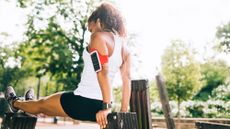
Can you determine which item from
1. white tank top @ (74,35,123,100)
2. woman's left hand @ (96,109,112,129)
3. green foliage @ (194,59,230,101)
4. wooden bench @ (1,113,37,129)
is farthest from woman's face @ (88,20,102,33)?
green foliage @ (194,59,230,101)

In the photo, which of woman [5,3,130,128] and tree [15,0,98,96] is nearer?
woman [5,3,130,128]

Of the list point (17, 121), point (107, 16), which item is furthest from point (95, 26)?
point (17, 121)

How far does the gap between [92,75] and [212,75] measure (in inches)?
2274

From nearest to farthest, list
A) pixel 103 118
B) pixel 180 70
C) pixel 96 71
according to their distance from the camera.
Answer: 1. pixel 103 118
2. pixel 96 71
3. pixel 180 70

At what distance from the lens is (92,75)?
294cm

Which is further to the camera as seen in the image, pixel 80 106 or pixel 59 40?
pixel 59 40

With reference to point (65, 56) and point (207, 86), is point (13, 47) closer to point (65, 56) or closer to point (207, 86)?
point (65, 56)

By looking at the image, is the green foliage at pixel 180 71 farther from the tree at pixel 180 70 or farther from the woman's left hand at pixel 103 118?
the woman's left hand at pixel 103 118

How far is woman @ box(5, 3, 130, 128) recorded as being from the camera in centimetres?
267

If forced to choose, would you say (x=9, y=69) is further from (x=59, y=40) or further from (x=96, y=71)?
(x=96, y=71)

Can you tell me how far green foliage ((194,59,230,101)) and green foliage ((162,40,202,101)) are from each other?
20848mm

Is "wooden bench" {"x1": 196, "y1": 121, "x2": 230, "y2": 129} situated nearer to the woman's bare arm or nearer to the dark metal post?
the woman's bare arm

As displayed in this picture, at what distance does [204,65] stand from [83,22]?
34416mm

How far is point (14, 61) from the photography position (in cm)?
4553
